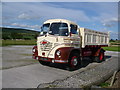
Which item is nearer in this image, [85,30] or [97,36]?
[85,30]

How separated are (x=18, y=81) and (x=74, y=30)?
434 centimetres

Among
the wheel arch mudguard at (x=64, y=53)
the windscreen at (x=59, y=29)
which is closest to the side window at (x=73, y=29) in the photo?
the windscreen at (x=59, y=29)

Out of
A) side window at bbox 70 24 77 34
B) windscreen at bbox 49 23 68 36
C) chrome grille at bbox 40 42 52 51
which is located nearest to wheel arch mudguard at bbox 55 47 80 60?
chrome grille at bbox 40 42 52 51

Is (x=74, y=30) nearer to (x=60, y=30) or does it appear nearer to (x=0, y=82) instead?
(x=60, y=30)

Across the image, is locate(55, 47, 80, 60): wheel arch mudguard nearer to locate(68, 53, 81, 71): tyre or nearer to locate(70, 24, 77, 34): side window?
locate(68, 53, 81, 71): tyre

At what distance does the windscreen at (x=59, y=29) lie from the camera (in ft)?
25.4

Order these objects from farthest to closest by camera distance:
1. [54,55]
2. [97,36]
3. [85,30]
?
[97,36] → [85,30] → [54,55]

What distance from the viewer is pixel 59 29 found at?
25.7 ft

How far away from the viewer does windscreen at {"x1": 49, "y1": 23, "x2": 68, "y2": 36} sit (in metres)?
7.75

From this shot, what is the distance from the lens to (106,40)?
506 inches

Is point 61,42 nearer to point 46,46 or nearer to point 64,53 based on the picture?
point 64,53

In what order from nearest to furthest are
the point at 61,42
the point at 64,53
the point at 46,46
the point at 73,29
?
1. the point at 64,53
2. the point at 61,42
3. the point at 46,46
4. the point at 73,29

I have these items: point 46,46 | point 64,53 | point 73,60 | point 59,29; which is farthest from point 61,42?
point 73,60

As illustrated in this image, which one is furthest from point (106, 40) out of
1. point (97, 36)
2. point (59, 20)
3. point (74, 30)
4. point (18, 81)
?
point (18, 81)
